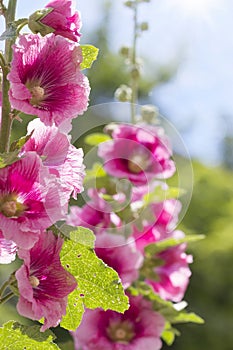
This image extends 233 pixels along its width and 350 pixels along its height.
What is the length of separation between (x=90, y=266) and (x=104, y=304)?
0.15 ft

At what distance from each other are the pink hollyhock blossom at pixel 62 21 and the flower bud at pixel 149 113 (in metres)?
0.69

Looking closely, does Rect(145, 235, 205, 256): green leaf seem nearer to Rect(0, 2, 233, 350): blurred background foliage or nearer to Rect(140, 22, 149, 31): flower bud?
Rect(140, 22, 149, 31): flower bud

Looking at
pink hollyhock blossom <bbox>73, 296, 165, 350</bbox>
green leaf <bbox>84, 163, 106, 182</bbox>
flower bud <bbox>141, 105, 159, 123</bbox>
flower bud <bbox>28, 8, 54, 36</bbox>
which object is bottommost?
pink hollyhock blossom <bbox>73, 296, 165, 350</bbox>

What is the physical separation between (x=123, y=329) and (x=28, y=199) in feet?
2.27

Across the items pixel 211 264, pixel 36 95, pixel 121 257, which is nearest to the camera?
pixel 36 95

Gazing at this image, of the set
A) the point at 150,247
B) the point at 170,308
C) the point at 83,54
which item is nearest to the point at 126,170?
the point at 150,247

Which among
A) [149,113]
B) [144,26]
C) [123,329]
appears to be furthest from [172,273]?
[144,26]

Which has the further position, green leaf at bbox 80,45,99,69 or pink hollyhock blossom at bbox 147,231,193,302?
pink hollyhock blossom at bbox 147,231,193,302

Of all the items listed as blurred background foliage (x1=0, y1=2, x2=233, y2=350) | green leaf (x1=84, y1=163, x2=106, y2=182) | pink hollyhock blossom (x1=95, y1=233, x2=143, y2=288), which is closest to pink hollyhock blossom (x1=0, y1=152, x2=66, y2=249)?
pink hollyhock blossom (x1=95, y1=233, x2=143, y2=288)

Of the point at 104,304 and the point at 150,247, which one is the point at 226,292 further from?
the point at 104,304

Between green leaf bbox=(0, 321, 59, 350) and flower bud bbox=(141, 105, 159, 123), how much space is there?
78 cm

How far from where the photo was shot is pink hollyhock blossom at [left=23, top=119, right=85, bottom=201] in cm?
82

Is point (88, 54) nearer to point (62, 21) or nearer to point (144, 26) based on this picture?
point (62, 21)

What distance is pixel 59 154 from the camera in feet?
2.72
